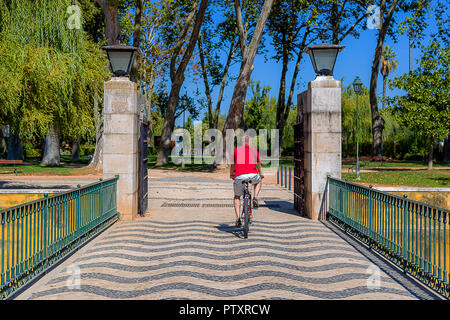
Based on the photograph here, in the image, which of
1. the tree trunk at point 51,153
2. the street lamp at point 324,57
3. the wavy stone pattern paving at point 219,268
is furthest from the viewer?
the tree trunk at point 51,153

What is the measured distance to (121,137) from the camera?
448 inches

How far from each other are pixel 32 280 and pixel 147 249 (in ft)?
7.26

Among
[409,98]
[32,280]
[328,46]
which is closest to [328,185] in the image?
[328,46]

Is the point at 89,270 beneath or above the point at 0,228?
beneath

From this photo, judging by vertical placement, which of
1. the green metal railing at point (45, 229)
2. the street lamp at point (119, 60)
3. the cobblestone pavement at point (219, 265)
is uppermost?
the street lamp at point (119, 60)

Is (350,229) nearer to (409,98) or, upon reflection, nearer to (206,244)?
(206,244)

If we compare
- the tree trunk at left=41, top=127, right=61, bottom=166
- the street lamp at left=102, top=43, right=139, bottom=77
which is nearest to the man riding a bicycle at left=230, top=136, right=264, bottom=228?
the street lamp at left=102, top=43, right=139, bottom=77

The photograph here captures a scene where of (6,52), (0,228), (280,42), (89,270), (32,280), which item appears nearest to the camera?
(0,228)

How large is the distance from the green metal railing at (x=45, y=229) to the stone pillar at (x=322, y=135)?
15.5ft

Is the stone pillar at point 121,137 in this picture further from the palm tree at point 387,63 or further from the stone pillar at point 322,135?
the palm tree at point 387,63

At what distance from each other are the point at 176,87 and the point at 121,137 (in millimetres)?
23345

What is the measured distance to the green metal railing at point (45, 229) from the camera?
19.3ft

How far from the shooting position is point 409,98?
107ft

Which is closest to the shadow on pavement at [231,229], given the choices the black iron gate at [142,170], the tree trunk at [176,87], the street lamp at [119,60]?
the black iron gate at [142,170]
